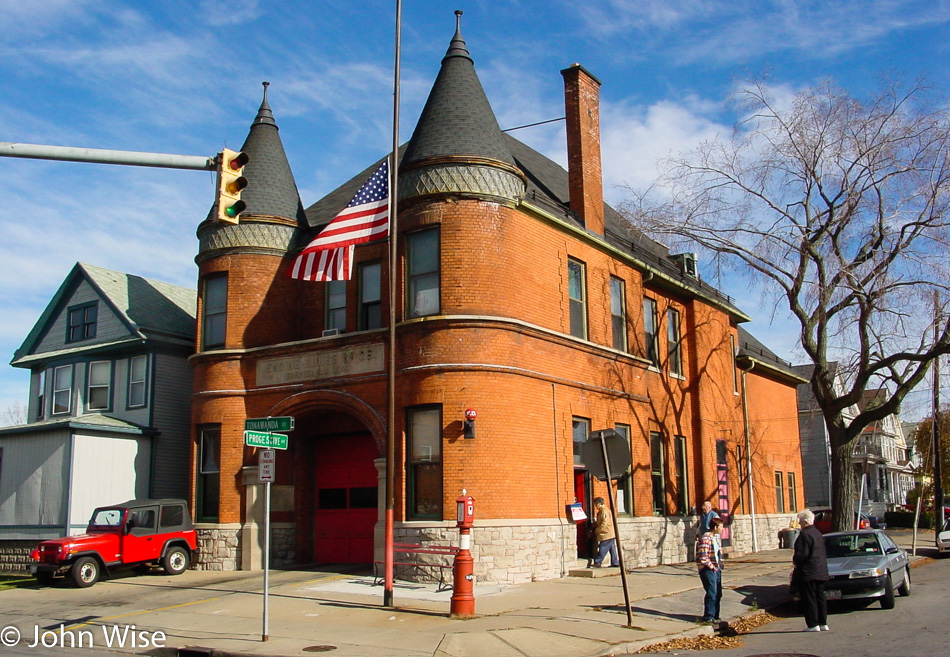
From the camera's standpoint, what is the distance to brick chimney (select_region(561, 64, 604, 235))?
23.3 metres

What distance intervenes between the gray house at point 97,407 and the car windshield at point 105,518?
3531 mm

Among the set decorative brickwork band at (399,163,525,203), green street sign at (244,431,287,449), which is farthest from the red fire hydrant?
decorative brickwork band at (399,163,525,203)

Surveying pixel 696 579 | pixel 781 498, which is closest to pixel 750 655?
pixel 696 579

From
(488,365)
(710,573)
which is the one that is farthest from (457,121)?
(710,573)

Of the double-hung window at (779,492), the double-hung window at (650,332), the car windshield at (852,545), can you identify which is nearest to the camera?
the car windshield at (852,545)

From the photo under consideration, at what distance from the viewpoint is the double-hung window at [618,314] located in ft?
77.0

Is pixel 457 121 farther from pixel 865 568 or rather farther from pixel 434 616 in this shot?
pixel 865 568

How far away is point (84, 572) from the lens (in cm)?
1823

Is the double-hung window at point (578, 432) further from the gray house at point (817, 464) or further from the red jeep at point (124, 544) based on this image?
the gray house at point (817, 464)

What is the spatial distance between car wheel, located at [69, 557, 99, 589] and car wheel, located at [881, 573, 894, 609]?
15.7 meters

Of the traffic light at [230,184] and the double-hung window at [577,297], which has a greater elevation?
the double-hung window at [577,297]

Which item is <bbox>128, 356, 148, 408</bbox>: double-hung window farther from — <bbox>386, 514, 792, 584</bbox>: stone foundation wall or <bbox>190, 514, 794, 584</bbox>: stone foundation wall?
<bbox>386, 514, 792, 584</bbox>: stone foundation wall

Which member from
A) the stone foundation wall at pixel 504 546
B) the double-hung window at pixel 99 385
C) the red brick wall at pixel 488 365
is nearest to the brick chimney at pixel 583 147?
the red brick wall at pixel 488 365

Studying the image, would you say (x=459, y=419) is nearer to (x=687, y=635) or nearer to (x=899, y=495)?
(x=687, y=635)
